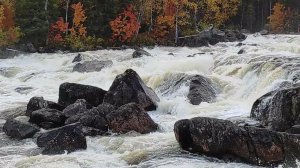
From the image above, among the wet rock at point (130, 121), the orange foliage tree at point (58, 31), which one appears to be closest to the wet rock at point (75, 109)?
the wet rock at point (130, 121)

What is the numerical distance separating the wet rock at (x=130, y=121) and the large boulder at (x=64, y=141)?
217 centimetres

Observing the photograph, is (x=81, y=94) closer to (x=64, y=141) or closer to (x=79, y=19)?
(x=64, y=141)

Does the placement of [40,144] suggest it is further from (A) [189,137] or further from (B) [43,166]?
(A) [189,137]

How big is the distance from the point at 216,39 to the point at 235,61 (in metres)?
20.8

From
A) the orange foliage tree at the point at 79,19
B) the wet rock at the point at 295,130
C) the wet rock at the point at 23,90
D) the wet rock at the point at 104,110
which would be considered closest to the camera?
the wet rock at the point at 295,130

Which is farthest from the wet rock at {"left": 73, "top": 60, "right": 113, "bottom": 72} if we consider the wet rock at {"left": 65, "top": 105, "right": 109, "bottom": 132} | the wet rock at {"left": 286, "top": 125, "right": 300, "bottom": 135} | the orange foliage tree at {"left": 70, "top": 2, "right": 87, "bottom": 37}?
the wet rock at {"left": 286, "top": 125, "right": 300, "bottom": 135}

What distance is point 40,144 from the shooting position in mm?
14281

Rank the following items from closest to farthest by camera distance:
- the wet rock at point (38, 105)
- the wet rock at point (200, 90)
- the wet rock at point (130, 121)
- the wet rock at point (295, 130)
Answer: the wet rock at point (295, 130), the wet rock at point (130, 121), the wet rock at point (38, 105), the wet rock at point (200, 90)

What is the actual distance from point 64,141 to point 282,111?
7347 millimetres

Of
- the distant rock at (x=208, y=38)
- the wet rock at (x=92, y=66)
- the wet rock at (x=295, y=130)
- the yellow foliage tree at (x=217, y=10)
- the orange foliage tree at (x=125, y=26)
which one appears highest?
the yellow foliage tree at (x=217, y=10)

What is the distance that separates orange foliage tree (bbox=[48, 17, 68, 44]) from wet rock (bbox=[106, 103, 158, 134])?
30007 millimetres

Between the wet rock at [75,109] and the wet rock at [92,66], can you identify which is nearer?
the wet rock at [75,109]

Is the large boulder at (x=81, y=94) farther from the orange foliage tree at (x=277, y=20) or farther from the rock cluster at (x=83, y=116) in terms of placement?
the orange foliage tree at (x=277, y=20)

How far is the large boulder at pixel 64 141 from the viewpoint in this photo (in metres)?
13.6
